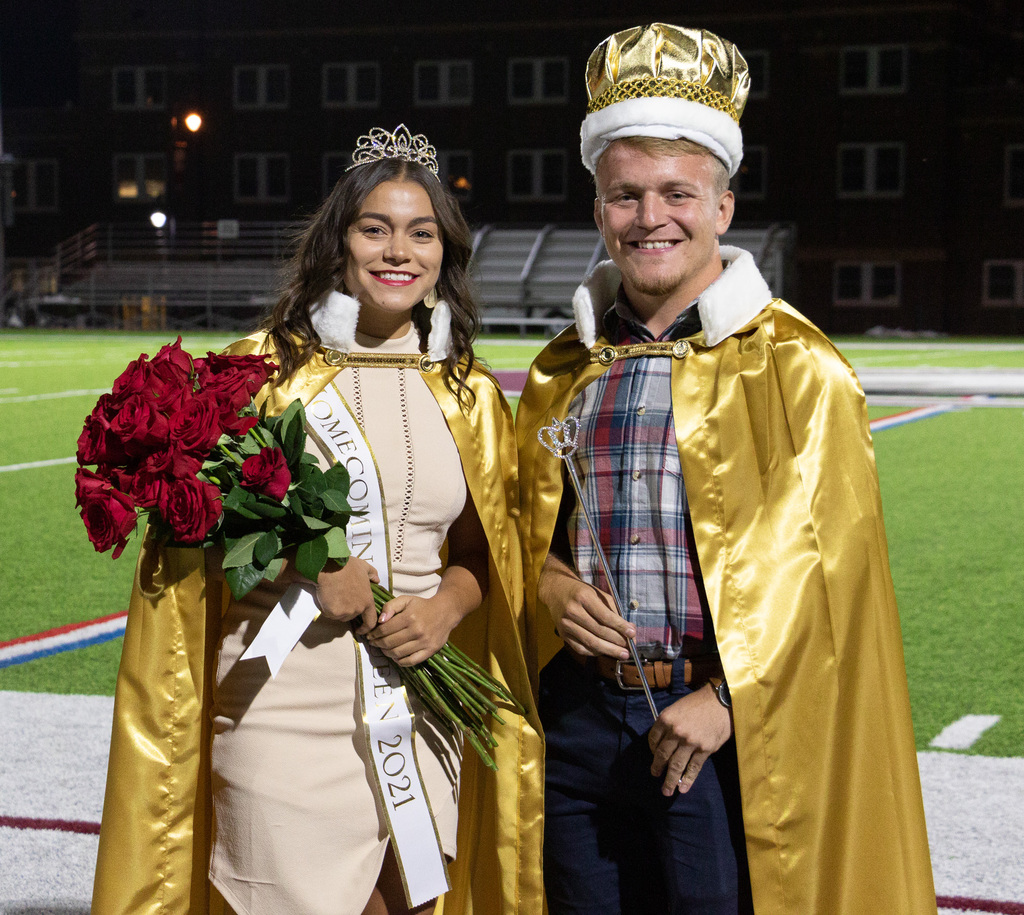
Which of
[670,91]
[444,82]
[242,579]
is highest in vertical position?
[444,82]

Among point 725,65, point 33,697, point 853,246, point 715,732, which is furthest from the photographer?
point 853,246

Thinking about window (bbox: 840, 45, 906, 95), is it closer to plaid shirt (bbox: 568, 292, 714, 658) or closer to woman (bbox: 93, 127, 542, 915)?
woman (bbox: 93, 127, 542, 915)

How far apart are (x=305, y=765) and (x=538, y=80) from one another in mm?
43192

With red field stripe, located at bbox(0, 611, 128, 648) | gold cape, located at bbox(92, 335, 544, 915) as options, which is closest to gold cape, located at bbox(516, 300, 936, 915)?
gold cape, located at bbox(92, 335, 544, 915)

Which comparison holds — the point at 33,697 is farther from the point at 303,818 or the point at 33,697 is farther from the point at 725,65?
the point at 725,65

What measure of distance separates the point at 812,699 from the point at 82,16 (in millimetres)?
49210

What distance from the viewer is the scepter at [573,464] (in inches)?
100

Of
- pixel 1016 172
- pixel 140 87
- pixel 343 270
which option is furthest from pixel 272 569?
pixel 140 87

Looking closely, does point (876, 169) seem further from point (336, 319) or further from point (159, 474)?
point (159, 474)

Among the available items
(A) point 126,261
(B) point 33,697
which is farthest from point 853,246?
(B) point 33,697

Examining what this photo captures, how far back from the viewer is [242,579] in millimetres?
2416

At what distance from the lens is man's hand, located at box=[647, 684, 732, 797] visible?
8.18 feet

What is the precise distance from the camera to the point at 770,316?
2658 mm

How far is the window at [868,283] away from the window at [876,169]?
2105mm
